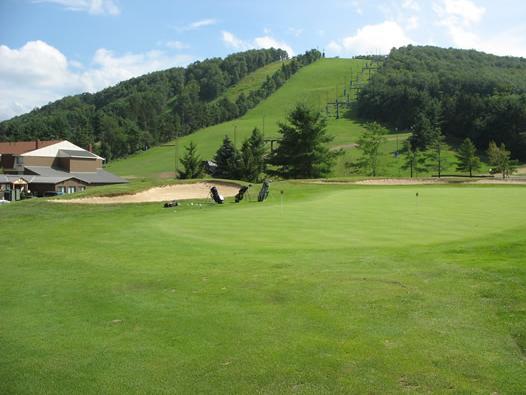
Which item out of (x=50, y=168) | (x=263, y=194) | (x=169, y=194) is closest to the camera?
(x=263, y=194)

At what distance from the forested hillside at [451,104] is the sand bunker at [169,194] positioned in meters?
77.6

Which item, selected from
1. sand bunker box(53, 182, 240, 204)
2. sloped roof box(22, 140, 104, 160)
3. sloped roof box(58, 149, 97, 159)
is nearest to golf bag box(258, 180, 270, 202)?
sand bunker box(53, 182, 240, 204)

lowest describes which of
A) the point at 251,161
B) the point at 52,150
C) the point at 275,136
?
the point at 251,161

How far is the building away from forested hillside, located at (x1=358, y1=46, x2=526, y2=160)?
6480 cm

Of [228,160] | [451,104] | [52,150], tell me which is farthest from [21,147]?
[451,104]

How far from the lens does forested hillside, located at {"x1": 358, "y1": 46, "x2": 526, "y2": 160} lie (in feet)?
357

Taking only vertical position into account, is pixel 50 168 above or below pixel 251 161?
below

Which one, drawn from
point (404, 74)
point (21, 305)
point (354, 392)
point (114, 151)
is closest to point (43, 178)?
point (114, 151)

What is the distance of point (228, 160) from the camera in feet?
252

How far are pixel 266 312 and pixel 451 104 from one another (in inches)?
4949

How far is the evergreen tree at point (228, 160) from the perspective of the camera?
7525 cm

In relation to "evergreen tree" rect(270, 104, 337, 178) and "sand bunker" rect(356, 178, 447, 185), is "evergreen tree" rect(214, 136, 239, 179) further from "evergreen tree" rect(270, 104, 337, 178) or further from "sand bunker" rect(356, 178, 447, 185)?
"sand bunker" rect(356, 178, 447, 185)

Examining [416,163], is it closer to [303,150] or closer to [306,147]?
[306,147]

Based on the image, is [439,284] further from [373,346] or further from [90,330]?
[90,330]
